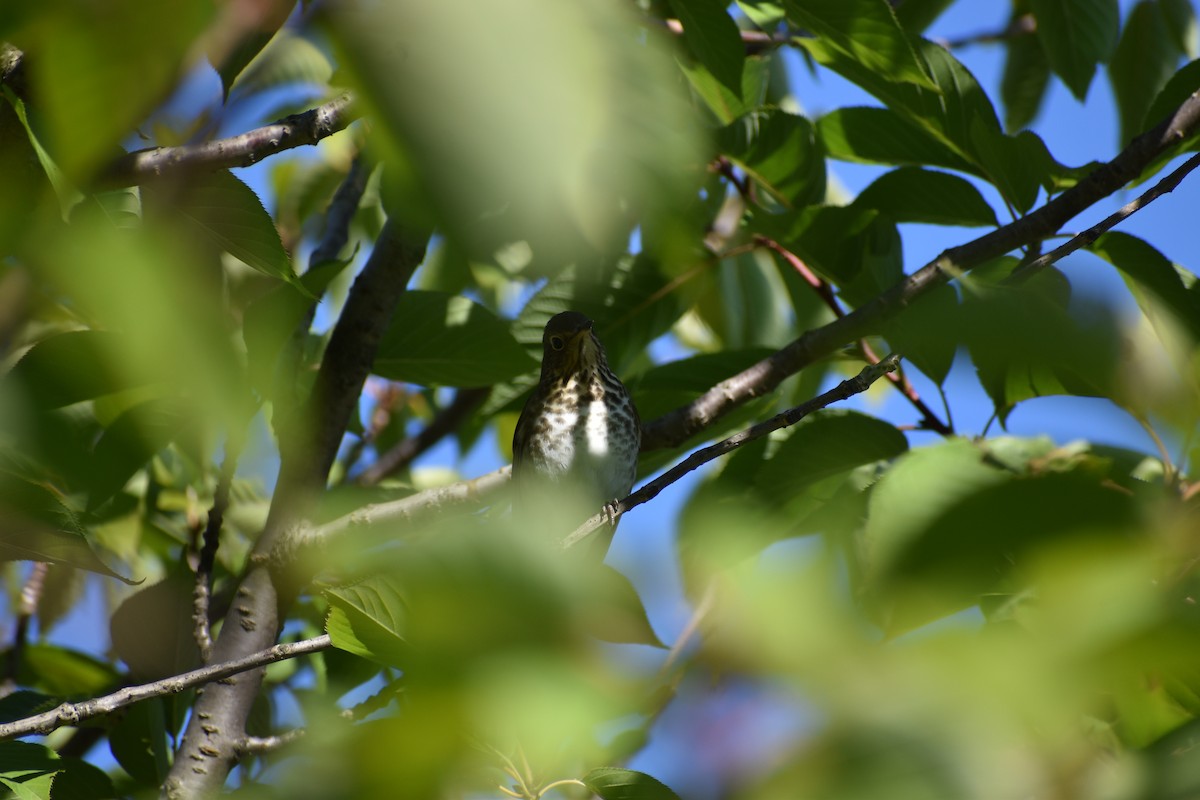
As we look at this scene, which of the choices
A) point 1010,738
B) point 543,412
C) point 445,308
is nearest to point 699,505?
point 445,308

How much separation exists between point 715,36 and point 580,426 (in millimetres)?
2591

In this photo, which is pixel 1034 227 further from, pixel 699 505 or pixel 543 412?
pixel 543 412

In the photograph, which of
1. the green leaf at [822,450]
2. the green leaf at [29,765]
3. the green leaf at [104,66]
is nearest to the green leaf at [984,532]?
the green leaf at [104,66]

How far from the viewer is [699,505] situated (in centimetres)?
258

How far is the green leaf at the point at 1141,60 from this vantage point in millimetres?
3430

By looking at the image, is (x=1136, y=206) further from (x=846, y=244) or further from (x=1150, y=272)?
(x=846, y=244)

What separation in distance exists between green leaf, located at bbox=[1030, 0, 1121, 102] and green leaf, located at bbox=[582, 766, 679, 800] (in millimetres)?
2122

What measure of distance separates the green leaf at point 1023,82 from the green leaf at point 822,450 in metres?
1.93

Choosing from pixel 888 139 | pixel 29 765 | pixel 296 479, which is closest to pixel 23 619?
pixel 296 479

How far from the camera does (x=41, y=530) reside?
5.61 ft

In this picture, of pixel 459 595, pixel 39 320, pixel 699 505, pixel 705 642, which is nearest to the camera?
pixel 459 595

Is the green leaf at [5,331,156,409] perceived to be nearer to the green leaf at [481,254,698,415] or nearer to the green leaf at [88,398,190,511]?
the green leaf at [88,398,190,511]

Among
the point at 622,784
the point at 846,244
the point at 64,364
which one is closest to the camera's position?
the point at 64,364

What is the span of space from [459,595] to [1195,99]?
2263mm
